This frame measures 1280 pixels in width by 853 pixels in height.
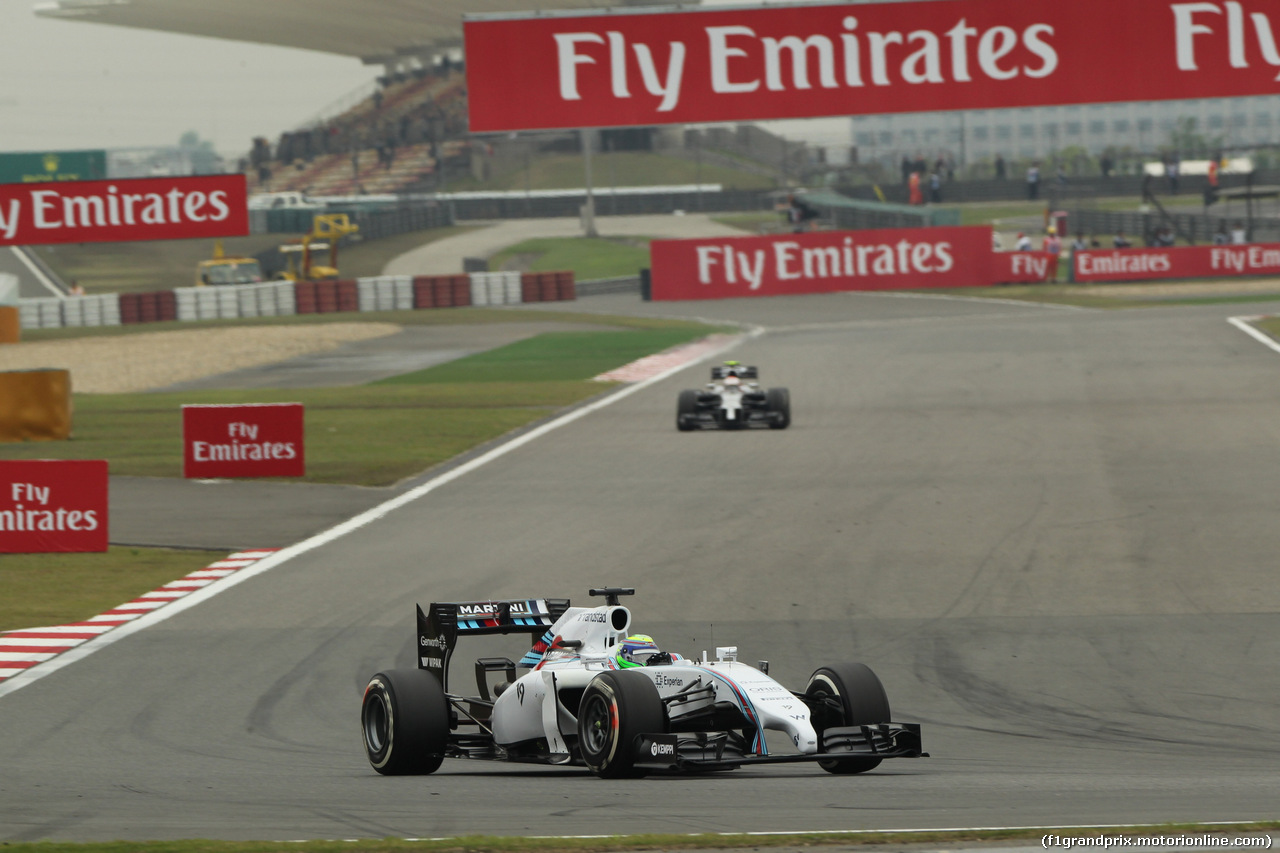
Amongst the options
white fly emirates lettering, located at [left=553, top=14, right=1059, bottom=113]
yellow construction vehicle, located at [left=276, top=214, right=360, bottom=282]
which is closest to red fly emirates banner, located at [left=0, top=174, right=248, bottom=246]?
white fly emirates lettering, located at [left=553, top=14, right=1059, bottom=113]

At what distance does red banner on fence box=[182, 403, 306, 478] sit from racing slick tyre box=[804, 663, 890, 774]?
51.3 feet

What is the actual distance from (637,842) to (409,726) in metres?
2.57

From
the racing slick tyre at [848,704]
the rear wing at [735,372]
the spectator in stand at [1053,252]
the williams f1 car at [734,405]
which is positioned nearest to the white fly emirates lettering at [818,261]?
the spectator in stand at [1053,252]

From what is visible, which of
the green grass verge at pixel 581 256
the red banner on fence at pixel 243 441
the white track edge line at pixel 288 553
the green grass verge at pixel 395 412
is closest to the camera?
the white track edge line at pixel 288 553

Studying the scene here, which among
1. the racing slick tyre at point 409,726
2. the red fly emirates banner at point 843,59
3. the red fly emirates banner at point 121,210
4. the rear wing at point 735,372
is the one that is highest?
the red fly emirates banner at point 843,59

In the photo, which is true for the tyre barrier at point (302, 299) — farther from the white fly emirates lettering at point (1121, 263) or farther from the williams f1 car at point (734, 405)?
the williams f1 car at point (734, 405)

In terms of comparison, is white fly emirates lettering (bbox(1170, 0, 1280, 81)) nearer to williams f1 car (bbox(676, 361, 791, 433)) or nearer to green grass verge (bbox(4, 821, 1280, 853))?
williams f1 car (bbox(676, 361, 791, 433))

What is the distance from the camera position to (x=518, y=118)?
37688mm

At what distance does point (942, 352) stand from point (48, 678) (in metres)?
27.8

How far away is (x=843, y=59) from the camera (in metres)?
37.1

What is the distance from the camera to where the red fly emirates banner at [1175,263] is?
55.8 m

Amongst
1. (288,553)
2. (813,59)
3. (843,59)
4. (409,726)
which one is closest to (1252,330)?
(843,59)

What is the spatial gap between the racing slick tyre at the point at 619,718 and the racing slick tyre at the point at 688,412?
59.4ft

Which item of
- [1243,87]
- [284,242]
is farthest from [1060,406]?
[284,242]
